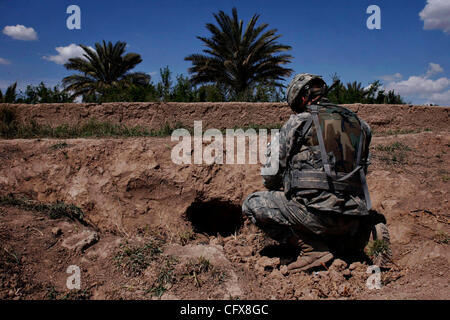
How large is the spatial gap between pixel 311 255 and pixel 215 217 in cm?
177

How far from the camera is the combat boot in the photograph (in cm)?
291

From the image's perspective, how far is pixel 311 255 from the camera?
294cm

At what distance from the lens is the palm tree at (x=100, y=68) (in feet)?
49.1

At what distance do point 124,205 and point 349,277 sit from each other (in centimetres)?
→ 265

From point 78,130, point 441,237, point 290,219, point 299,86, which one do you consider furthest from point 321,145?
point 78,130

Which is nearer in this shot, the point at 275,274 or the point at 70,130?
the point at 275,274

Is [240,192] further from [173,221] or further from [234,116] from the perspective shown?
[234,116]

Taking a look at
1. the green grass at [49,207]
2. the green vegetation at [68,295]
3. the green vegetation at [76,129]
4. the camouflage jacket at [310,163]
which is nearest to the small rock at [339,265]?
the camouflage jacket at [310,163]

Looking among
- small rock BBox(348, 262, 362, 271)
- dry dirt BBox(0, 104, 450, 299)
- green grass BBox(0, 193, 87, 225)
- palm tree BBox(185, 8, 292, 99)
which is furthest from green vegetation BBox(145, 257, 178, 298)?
palm tree BBox(185, 8, 292, 99)

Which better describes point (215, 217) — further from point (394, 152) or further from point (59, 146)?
point (394, 152)

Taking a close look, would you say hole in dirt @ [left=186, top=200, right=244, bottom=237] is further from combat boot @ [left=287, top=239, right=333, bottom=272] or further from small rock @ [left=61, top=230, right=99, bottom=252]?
combat boot @ [left=287, top=239, right=333, bottom=272]

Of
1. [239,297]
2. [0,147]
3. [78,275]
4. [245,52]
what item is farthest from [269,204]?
[245,52]

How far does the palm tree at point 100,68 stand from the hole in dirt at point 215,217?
11.7 meters

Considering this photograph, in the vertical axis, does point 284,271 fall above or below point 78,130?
below
